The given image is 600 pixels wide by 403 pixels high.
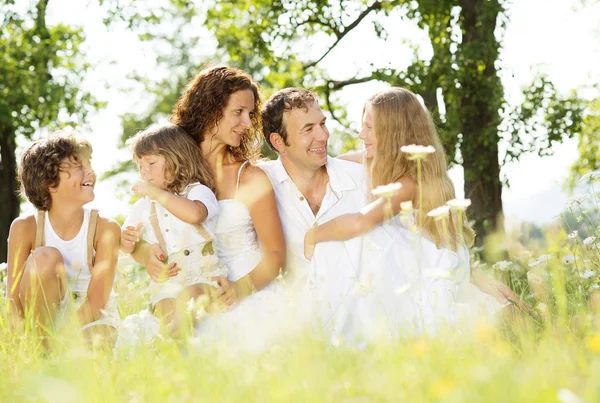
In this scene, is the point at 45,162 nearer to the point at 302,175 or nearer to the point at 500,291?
the point at 302,175

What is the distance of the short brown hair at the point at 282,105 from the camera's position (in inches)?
197

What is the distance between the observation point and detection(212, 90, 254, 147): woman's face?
493 centimetres

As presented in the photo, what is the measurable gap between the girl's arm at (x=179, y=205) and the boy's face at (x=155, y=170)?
→ 0.15 metres

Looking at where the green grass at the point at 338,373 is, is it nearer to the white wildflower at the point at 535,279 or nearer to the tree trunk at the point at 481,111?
the white wildflower at the point at 535,279

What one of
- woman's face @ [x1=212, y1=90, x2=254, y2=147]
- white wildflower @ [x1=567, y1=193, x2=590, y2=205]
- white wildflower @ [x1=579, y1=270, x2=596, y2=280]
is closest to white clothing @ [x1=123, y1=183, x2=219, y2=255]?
woman's face @ [x1=212, y1=90, x2=254, y2=147]

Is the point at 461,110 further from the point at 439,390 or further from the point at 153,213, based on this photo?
the point at 439,390

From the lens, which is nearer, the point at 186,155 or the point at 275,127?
the point at 186,155

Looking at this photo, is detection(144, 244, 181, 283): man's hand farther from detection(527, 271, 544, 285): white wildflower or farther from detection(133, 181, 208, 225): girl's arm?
detection(527, 271, 544, 285): white wildflower

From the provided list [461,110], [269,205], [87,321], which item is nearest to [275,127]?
[269,205]

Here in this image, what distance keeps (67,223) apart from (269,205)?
1202 mm

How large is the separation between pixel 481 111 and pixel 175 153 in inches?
245

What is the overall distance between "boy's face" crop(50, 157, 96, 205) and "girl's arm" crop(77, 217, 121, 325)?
27cm

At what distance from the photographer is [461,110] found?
31.9ft

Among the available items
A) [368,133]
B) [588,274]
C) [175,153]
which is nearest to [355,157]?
[368,133]
